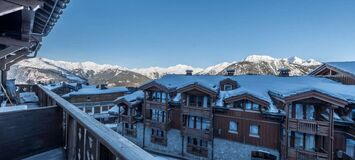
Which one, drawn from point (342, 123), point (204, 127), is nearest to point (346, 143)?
point (342, 123)

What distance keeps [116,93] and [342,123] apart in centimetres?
2803

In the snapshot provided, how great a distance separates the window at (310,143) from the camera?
47.2 feet

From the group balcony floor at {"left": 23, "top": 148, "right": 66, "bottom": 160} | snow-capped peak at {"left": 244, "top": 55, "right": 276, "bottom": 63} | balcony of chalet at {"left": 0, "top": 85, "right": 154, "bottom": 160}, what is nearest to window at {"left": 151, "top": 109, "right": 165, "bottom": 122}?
balcony of chalet at {"left": 0, "top": 85, "right": 154, "bottom": 160}

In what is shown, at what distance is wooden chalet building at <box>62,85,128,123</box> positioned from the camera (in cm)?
3109

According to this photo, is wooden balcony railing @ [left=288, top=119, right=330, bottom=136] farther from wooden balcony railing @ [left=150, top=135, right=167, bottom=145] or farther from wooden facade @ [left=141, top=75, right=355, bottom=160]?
wooden balcony railing @ [left=150, top=135, right=167, bottom=145]

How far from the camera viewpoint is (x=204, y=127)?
61.3 feet

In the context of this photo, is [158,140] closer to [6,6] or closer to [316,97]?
[316,97]

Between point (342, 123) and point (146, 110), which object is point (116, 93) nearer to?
point (146, 110)

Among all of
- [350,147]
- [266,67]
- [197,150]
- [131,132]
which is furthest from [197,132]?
[266,67]

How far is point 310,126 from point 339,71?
6.50 m

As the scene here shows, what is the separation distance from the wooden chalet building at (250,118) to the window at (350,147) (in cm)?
5

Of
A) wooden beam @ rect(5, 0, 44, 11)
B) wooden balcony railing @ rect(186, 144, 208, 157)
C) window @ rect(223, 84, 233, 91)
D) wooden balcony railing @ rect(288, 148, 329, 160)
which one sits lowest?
wooden balcony railing @ rect(186, 144, 208, 157)

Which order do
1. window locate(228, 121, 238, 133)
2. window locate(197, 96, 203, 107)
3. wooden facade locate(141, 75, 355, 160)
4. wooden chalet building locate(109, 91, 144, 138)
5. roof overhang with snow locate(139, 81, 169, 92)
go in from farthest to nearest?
1. wooden chalet building locate(109, 91, 144, 138)
2. roof overhang with snow locate(139, 81, 169, 92)
3. window locate(197, 96, 203, 107)
4. window locate(228, 121, 238, 133)
5. wooden facade locate(141, 75, 355, 160)

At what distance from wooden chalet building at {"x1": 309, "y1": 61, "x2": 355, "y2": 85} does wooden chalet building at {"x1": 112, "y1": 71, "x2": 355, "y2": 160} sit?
0.77m
